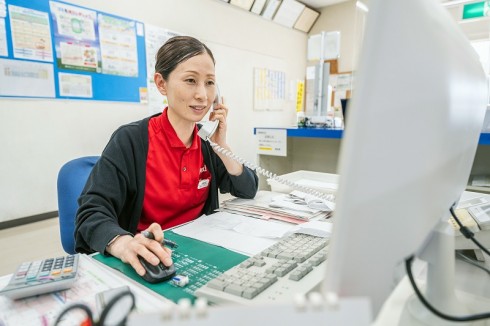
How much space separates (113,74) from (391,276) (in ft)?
9.20

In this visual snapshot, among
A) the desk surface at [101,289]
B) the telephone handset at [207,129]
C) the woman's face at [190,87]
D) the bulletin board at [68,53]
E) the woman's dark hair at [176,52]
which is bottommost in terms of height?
the desk surface at [101,289]

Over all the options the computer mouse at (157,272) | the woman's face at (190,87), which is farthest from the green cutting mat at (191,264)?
the woman's face at (190,87)

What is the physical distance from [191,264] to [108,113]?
7.82 ft

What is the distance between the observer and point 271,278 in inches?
20.4

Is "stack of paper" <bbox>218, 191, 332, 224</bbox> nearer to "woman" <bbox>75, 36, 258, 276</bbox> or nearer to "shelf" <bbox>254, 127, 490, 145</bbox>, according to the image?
"woman" <bbox>75, 36, 258, 276</bbox>

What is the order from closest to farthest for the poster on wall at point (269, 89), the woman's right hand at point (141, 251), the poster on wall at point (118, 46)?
the woman's right hand at point (141, 251) < the poster on wall at point (118, 46) < the poster on wall at point (269, 89)

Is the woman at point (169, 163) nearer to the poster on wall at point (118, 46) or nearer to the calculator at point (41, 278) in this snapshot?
the calculator at point (41, 278)

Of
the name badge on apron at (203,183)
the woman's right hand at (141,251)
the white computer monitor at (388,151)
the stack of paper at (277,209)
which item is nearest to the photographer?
the white computer monitor at (388,151)

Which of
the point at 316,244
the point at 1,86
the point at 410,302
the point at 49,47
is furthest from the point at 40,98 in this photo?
the point at 410,302

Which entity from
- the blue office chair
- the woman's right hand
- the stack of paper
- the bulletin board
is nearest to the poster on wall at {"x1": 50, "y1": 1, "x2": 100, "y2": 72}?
the bulletin board

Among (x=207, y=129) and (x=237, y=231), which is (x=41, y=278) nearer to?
(x=237, y=231)

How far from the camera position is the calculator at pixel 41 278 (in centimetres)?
50

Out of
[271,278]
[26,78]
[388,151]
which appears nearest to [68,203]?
[271,278]

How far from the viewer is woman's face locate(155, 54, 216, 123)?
1.03 m
